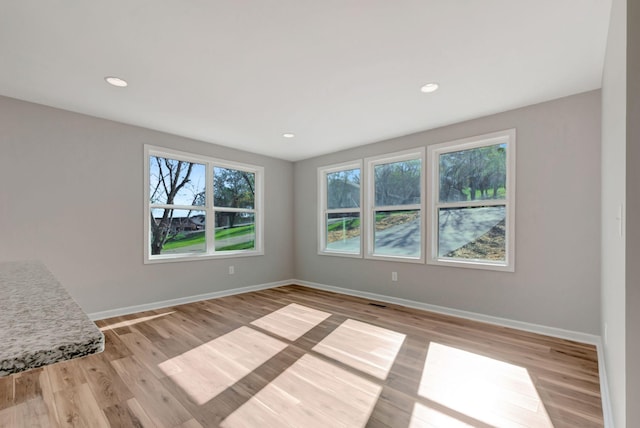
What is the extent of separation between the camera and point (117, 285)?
3.73 metres

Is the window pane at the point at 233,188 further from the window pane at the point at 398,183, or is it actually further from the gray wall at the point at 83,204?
the window pane at the point at 398,183

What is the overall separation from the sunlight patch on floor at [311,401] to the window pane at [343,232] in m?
2.77

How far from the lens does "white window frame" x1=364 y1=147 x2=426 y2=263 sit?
4074 mm

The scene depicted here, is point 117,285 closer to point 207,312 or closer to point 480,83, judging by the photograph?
point 207,312

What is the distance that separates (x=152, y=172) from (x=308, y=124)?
2.30m

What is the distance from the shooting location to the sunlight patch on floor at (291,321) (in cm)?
322

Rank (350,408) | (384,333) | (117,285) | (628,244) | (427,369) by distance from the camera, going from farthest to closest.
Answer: (117,285), (384,333), (427,369), (350,408), (628,244)

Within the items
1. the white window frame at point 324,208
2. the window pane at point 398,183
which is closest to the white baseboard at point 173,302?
the white window frame at point 324,208

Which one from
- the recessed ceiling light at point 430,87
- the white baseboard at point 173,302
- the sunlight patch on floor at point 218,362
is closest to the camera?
the sunlight patch on floor at point 218,362

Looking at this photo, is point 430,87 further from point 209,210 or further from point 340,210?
point 209,210

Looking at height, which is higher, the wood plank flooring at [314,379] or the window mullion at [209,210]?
the window mullion at [209,210]

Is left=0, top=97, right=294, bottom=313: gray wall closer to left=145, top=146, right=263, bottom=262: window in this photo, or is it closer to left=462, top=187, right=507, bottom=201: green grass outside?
left=145, top=146, right=263, bottom=262: window

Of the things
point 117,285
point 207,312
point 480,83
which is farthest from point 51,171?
point 480,83

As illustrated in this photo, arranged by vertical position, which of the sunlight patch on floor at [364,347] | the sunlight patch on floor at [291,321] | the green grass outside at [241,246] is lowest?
the sunlight patch on floor at [291,321]
